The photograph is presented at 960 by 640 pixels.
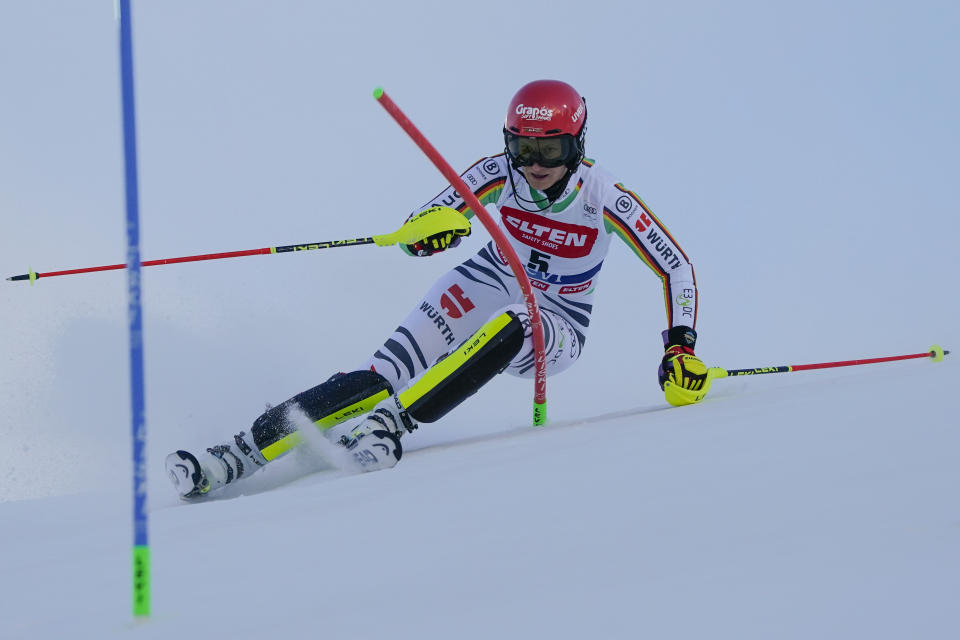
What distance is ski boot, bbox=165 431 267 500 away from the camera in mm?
3066

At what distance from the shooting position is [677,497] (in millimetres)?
1880

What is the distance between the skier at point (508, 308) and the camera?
332 centimetres

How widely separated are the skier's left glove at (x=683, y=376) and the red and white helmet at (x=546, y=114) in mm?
923

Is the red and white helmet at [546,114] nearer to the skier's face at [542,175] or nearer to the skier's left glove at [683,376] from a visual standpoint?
the skier's face at [542,175]

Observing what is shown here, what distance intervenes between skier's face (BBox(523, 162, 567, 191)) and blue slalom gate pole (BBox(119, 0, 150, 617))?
8.08ft

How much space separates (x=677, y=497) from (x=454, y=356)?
1628 millimetres

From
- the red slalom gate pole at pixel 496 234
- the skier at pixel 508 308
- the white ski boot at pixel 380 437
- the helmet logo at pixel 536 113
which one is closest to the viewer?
the red slalom gate pole at pixel 496 234

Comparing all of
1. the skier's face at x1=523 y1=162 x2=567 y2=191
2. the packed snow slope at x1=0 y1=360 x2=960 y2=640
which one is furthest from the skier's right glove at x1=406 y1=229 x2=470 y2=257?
the packed snow slope at x1=0 y1=360 x2=960 y2=640

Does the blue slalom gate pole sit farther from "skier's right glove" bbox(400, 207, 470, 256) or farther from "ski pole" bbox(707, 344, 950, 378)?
"ski pole" bbox(707, 344, 950, 378)

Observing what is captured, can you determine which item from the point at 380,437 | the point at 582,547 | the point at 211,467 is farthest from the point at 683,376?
the point at 582,547

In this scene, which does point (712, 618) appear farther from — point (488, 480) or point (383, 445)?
point (383, 445)

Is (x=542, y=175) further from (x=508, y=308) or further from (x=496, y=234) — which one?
(x=508, y=308)

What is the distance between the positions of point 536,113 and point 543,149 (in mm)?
152

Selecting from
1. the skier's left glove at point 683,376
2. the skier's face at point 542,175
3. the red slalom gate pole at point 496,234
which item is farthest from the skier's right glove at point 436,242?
the skier's left glove at point 683,376
